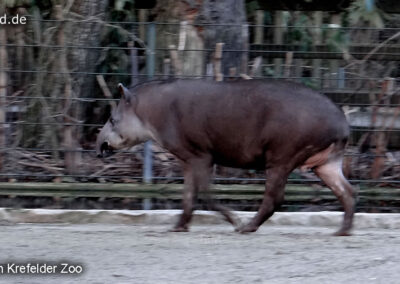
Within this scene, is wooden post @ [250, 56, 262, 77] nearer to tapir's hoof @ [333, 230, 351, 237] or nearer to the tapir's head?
the tapir's head

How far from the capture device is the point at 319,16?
11.0 metres

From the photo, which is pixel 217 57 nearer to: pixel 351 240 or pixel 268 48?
pixel 268 48

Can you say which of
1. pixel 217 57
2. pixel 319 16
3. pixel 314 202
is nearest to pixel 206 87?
pixel 217 57

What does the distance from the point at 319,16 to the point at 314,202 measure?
339 centimetres

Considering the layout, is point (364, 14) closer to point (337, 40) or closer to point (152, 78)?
point (337, 40)

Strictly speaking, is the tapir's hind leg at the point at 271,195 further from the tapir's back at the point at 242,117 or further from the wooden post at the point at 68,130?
the wooden post at the point at 68,130

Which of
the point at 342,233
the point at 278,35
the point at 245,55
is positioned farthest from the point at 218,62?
the point at 342,233

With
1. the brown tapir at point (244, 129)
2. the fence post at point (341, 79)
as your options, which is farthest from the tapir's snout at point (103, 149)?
the fence post at point (341, 79)

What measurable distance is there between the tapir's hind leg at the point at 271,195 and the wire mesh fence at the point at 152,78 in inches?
44.3

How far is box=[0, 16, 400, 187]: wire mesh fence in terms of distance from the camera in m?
8.50

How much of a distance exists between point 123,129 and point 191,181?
0.85 m

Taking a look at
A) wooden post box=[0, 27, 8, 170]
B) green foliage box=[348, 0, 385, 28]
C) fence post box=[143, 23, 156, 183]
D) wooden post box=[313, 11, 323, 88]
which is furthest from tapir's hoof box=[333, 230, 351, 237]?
wooden post box=[0, 27, 8, 170]

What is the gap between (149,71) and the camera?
842cm

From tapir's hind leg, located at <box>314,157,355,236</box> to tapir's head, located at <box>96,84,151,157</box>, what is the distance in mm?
1695
